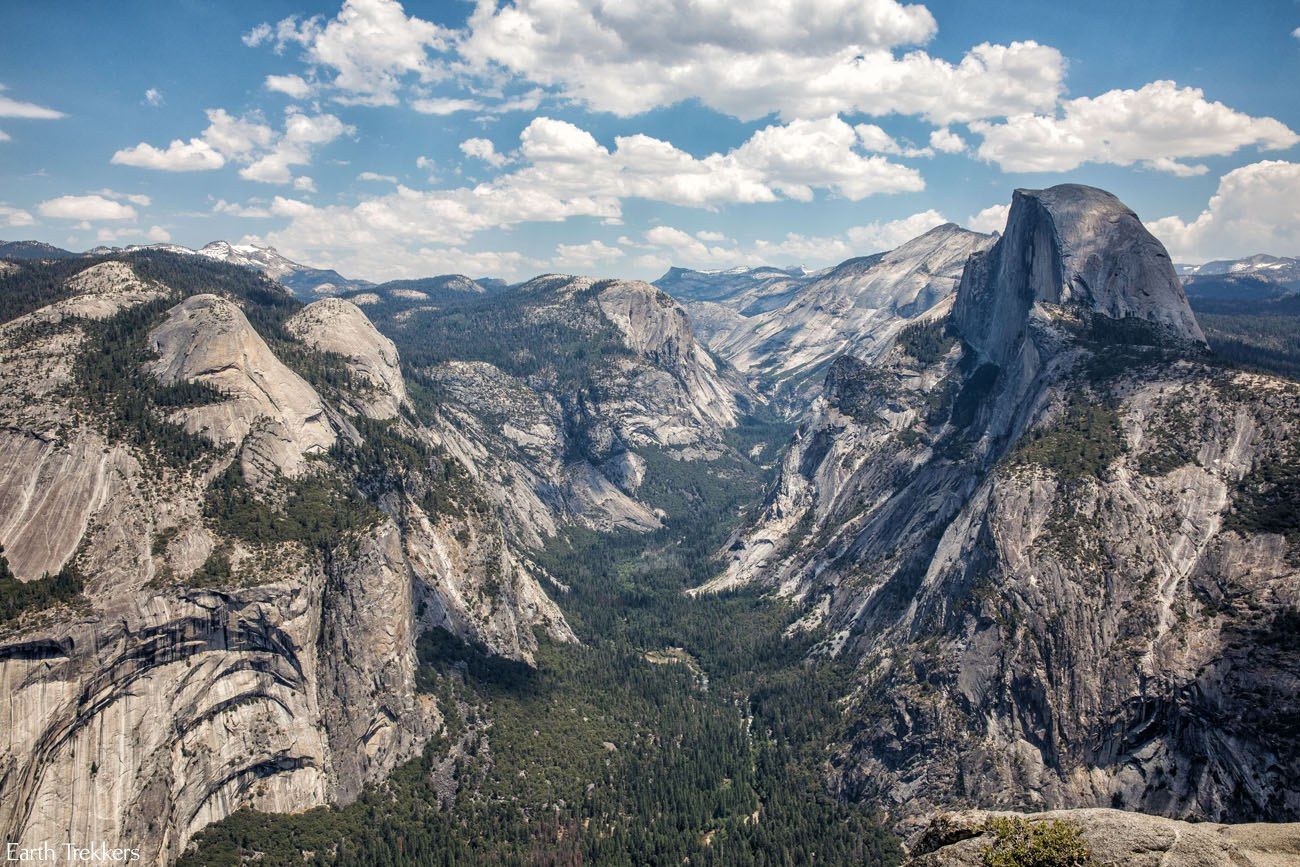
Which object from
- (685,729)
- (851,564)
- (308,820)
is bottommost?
(685,729)

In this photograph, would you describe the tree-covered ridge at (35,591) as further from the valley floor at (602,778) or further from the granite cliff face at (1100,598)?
the granite cliff face at (1100,598)

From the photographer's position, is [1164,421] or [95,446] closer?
[95,446]

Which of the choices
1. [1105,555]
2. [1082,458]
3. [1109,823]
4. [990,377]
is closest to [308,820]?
[1109,823]

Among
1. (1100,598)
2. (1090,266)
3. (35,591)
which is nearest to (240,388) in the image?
(35,591)

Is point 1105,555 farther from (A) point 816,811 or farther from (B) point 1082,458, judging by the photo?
(A) point 816,811

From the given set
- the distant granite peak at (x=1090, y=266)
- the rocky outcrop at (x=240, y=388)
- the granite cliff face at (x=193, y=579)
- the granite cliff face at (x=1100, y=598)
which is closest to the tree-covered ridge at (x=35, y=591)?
the granite cliff face at (x=193, y=579)

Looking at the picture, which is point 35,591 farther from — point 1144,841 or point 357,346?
point 357,346

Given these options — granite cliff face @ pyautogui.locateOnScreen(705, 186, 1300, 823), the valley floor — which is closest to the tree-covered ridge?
the valley floor
